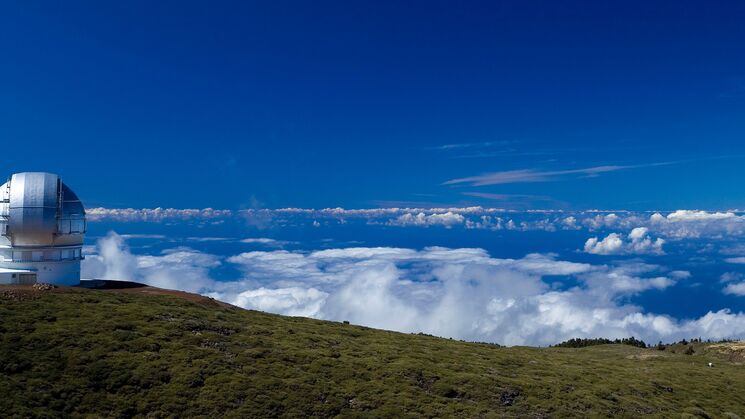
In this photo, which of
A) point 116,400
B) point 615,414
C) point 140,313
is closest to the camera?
point 116,400

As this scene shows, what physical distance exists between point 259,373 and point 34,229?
98.7 feet

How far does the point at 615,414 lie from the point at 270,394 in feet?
79.2

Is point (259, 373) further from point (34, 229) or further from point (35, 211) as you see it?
point (35, 211)

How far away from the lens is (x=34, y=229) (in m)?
45.3

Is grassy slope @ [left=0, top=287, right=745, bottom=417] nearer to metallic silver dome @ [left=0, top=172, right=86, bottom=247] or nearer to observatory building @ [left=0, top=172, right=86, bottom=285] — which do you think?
observatory building @ [left=0, top=172, right=86, bottom=285]

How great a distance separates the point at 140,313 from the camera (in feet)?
126

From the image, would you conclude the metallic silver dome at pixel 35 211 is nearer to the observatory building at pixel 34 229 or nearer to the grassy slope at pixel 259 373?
the observatory building at pixel 34 229

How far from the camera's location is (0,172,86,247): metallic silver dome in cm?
4509

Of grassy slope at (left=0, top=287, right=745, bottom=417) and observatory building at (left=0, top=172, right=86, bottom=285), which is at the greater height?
observatory building at (left=0, top=172, right=86, bottom=285)

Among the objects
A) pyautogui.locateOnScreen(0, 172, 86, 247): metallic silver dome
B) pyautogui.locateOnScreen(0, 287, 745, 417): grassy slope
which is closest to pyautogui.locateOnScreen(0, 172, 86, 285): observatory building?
pyautogui.locateOnScreen(0, 172, 86, 247): metallic silver dome

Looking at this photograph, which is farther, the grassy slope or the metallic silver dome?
the metallic silver dome

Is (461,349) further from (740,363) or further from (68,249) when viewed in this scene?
(740,363)

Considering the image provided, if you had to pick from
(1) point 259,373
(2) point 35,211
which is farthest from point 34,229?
(1) point 259,373

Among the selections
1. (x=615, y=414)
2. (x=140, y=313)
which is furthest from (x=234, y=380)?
(x=615, y=414)
